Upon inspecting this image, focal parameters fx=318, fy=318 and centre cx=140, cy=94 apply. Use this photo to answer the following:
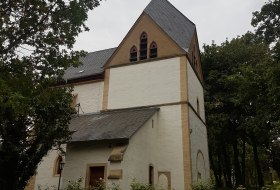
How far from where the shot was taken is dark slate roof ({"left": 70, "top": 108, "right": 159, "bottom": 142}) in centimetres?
1719

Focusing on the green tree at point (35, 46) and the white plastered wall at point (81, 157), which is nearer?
the green tree at point (35, 46)

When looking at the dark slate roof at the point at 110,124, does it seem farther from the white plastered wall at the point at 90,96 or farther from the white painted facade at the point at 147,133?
the white plastered wall at the point at 90,96

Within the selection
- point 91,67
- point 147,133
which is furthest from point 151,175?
point 91,67

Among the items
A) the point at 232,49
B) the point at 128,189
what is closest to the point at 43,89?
the point at 128,189

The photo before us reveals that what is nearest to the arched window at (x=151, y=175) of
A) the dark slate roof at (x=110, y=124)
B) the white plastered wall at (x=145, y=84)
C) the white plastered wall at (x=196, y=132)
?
the white plastered wall at (x=196, y=132)

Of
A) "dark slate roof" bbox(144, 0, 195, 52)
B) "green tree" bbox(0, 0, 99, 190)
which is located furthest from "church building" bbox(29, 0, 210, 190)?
"green tree" bbox(0, 0, 99, 190)

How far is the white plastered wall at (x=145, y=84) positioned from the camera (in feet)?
70.7

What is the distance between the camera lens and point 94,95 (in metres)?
24.2

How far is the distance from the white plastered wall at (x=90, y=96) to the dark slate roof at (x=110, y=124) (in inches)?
41.3

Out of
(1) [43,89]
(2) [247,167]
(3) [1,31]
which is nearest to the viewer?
(3) [1,31]

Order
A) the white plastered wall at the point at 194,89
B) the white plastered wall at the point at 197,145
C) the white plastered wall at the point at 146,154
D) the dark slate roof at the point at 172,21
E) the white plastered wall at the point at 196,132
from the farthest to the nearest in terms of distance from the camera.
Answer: the dark slate roof at the point at 172,21, the white plastered wall at the point at 194,89, the white plastered wall at the point at 196,132, the white plastered wall at the point at 197,145, the white plastered wall at the point at 146,154

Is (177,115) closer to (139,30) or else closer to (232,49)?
(139,30)

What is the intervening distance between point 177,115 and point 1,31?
13.0 m

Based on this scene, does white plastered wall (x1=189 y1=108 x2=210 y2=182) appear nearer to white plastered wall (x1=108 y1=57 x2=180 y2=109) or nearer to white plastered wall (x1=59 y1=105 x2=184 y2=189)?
white plastered wall (x1=59 y1=105 x2=184 y2=189)
